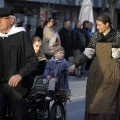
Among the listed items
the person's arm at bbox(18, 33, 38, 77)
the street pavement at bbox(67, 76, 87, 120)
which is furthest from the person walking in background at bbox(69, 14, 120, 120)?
the street pavement at bbox(67, 76, 87, 120)

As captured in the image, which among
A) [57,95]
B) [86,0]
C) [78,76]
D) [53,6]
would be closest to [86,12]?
[86,0]

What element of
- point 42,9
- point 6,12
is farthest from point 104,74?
point 42,9

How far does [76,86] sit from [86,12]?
702 centimetres

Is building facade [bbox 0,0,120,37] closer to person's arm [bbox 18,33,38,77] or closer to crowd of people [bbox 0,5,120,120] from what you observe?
crowd of people [bbox 0,5,120,120]

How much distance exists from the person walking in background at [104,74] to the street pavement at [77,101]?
8.19ft

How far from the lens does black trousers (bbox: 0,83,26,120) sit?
21.3 ft

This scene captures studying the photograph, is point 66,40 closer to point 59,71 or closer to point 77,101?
point 77,101

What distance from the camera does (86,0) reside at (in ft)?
71.9

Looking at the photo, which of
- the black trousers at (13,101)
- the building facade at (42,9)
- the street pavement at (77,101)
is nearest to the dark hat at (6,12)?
the black trousers at (13,101)

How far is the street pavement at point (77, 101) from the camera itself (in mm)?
10516

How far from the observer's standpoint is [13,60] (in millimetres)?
6414

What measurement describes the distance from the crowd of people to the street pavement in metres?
1.87

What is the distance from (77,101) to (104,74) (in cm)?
479

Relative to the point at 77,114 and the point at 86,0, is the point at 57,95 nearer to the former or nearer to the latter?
the point at 77,114
